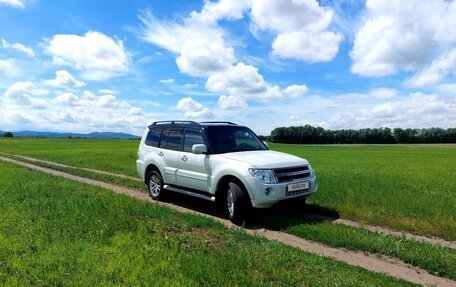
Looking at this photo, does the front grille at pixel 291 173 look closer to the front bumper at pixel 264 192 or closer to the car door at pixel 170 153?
the front bumper at pixel 264 192

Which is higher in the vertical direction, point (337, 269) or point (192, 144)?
point (192, 144)

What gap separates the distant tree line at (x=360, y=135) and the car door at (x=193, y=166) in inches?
3667

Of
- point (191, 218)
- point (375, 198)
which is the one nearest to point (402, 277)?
point (191, 218)

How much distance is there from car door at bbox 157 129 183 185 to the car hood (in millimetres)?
1981

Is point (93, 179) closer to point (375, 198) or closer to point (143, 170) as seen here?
point (143, 170)

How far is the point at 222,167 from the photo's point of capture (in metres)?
8.62

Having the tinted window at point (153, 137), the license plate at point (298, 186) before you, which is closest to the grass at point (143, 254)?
the license plate at point (298, 186)

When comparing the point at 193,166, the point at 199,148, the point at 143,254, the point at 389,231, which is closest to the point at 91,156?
the point at 193,166

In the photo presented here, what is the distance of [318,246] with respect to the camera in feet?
22.0

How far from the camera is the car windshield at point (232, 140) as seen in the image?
930 cm

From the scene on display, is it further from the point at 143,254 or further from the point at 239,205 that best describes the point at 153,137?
the point at 143,254

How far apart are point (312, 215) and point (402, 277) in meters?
3.81

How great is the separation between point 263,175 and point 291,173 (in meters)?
0.73

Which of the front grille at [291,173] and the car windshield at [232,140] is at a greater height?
the car windshield at [232,140]
